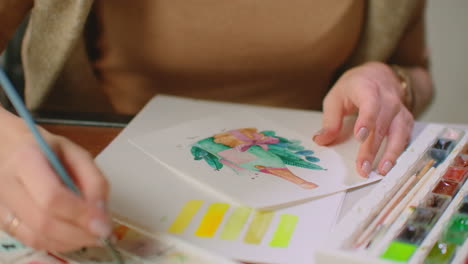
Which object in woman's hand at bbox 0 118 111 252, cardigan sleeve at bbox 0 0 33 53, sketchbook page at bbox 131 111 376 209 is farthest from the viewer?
cardigan sleeve at bbox 0 0 33 53

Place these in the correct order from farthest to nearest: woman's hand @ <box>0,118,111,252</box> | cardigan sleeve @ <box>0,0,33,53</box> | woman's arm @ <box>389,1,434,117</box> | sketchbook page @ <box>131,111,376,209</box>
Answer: woman's arm @ <box>389,1,434,117</box>
cardigan sleeve @ <box>0,0,33,53</box>
sketchbook page @ <box>131,111,376,209</box>
woman's hand @ <box>0,118,111,252</box>

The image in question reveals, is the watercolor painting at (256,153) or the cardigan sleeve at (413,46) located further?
the cardigan sleeve at (413,46)

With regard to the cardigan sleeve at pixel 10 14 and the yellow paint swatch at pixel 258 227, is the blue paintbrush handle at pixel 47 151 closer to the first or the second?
the yellow paint swatch at pixel 258 227

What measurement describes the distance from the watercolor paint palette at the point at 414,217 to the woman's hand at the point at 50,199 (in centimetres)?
17

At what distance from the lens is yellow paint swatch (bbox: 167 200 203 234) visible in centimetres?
45

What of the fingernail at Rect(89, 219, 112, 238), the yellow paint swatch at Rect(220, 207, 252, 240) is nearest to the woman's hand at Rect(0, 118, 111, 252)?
the fingernail at Rect(89, 219, 112, 238)

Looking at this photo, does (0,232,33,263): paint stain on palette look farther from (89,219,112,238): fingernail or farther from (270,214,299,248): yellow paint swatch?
(270,214,299,248): yellow paint swatch

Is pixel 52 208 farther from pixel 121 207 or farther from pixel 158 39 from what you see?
pixel 158 39

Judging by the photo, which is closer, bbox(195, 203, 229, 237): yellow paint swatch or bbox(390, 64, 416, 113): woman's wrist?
bbox(195, 203, 229, 237): yellow paint swatch

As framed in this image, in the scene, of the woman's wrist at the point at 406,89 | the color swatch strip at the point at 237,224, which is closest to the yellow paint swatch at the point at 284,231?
the color swatch strip at the point at 237,224

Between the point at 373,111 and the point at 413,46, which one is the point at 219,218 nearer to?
the point at 373,111

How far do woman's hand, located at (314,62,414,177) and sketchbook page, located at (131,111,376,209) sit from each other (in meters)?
0.03

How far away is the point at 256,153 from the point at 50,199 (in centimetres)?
27

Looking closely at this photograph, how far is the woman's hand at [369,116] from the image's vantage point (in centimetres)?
56
